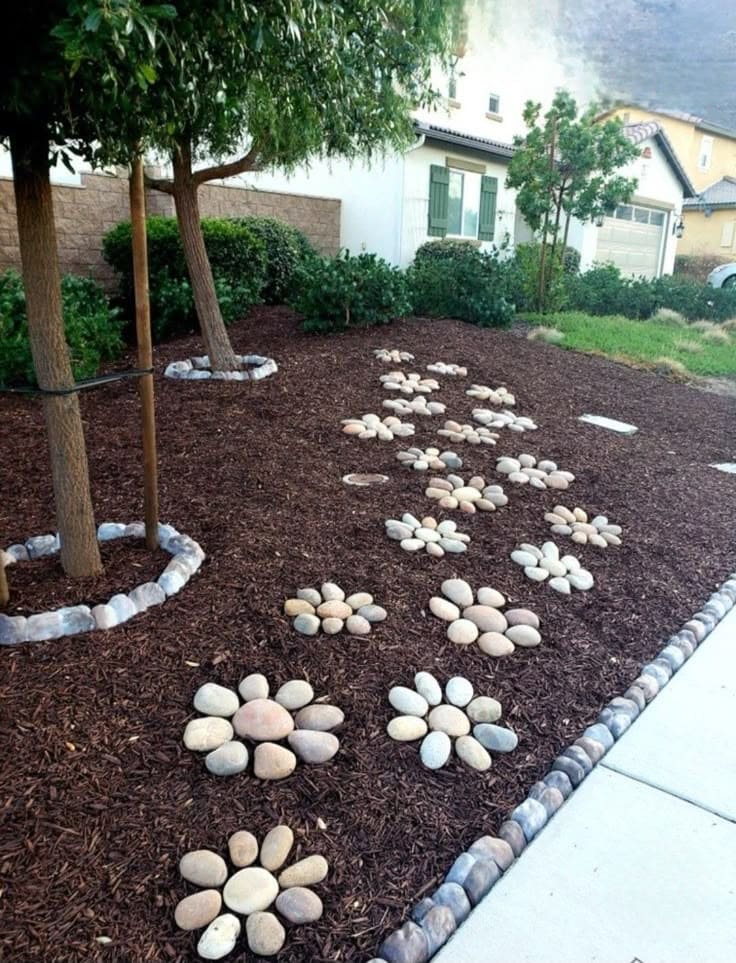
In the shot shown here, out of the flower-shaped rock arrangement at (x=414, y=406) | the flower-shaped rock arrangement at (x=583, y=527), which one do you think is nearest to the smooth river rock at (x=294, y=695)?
the flower-shaped rock arrangement at (x=583, y=527)

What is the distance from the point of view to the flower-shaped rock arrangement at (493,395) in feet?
17.3

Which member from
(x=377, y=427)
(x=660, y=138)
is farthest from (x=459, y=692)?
(x=660, y=138)

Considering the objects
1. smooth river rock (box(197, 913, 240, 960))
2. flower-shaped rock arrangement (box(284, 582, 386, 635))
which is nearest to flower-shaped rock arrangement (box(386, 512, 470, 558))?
flower-shaped rock arrangement (box(284, 582, 386, 635))

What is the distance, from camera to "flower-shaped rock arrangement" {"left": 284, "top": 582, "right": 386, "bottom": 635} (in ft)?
7.83

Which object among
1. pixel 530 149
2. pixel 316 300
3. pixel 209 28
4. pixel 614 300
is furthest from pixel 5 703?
pixel 614 300

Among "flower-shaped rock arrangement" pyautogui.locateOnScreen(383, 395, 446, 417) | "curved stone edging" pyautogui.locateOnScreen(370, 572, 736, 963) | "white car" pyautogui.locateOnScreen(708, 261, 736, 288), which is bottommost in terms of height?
"curved stone edging" pyautogui.locateOnScreen(370, 572, 736, 963)

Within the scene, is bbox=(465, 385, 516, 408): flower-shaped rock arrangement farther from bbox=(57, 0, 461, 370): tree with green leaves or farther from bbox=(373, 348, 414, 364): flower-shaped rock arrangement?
bbox=(57, 0, 461, 370): tree with green leaves

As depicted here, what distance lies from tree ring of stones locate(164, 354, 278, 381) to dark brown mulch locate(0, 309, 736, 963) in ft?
Answer: 1.55

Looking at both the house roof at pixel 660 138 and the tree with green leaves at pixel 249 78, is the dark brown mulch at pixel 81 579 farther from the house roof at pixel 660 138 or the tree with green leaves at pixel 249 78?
the house roof at pixel 660 138

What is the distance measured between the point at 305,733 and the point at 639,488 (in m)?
2.83

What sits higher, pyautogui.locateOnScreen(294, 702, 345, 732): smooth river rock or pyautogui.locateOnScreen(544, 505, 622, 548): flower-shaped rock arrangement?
pyautogui.locateOnScreen(544, 505, 622, 548): flower-shaped rock arrangement

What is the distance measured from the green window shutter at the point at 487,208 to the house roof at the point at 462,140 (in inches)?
19.2

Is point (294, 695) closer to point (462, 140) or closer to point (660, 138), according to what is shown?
point (462, 140)

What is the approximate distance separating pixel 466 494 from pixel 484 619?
111cm
